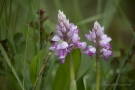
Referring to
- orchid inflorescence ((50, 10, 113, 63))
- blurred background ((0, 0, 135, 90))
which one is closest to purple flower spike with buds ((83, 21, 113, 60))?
orchid inflorescence ((50, 10, 113, 63))

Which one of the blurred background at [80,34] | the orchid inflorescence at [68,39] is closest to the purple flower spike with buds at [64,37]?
the orchid inflorescence at [68,39]

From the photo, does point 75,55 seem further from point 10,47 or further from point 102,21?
point 102,21

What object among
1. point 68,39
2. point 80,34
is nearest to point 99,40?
point 68,39

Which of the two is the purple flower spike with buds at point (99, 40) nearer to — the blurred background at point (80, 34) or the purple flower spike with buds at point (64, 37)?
the purple flower spike with buds at point (64, 37)

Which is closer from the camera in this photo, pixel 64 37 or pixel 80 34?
pixel 64 37

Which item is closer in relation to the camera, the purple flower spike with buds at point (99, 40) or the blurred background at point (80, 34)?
the purple flower spike with buds at point (99, 40)

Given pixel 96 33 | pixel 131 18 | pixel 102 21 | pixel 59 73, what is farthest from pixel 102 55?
pixel 131 18

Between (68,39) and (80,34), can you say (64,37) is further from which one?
(80,34)

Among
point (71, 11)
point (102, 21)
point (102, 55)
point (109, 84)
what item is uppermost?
point (71, 11)
